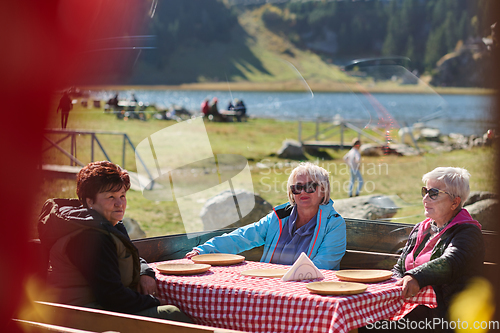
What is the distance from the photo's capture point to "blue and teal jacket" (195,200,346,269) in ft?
8.91

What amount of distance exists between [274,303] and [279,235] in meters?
1.01

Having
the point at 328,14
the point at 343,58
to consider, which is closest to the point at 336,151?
the point at 343,58

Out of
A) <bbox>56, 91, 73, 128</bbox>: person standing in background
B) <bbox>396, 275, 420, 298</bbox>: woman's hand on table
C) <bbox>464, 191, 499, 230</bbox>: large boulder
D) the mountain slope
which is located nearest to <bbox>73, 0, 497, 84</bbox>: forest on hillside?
the mountain slope

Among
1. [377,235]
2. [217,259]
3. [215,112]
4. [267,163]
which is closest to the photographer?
[217,259]

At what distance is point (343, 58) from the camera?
5641cm

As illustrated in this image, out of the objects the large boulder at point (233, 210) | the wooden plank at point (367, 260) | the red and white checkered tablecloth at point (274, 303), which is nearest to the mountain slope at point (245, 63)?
the large boulder at point (233, 210)

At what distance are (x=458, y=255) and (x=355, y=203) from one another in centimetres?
351

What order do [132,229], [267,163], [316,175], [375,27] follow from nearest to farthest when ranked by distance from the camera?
[316,175]
[132,229]
[267,163]
[375,27]

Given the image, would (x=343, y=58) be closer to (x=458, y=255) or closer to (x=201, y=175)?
(x=201, y=175)

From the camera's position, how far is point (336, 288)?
194 centimetres

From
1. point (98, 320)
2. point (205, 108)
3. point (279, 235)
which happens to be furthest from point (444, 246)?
point (205, 108)

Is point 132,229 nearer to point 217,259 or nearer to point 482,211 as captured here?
point 217,259

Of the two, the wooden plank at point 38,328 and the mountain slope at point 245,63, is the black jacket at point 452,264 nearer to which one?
the wooden plank at point 38,328

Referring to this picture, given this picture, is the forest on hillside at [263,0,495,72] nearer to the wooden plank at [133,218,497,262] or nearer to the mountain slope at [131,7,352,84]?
the mountain slope at [131,7,352,84]
